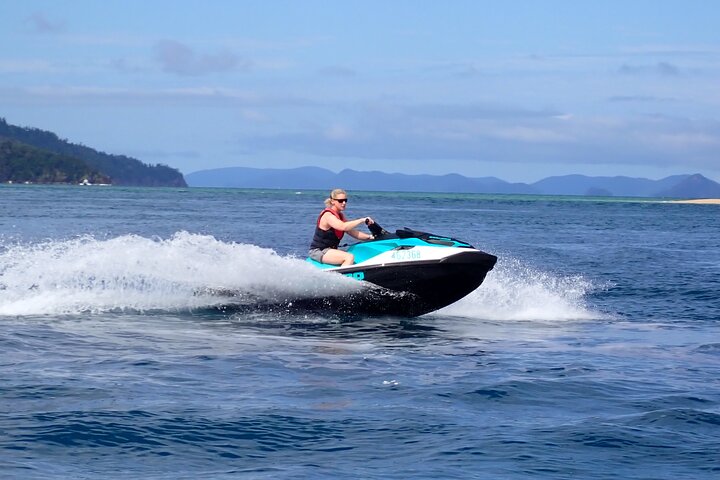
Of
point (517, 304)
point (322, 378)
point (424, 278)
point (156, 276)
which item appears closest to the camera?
point (322, 378)

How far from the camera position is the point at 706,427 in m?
9.29

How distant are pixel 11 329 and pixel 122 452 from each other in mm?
6044

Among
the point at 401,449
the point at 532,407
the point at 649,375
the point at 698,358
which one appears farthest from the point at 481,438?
the point at 698,358

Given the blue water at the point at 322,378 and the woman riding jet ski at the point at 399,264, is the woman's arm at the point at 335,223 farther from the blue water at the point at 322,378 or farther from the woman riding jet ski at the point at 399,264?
the blue water at the point at 322,378

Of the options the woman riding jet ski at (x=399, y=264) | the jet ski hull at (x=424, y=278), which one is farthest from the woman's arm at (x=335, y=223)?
the jet ski hull at (x=424, y=278)

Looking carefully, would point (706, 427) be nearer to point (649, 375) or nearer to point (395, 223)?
point (649, 375)

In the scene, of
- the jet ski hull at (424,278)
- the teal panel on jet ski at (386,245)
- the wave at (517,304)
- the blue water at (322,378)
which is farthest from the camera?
the wave at (517,304)

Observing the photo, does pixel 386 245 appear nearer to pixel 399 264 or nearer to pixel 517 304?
pixel 399 264

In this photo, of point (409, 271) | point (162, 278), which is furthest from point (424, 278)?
point (162, 278)

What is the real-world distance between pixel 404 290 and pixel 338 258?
109 centimetres

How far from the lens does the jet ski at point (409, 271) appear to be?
15.5m

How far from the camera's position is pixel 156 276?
16500mm

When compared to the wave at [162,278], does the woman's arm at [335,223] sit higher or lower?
higher

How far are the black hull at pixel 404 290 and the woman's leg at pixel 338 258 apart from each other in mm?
151
